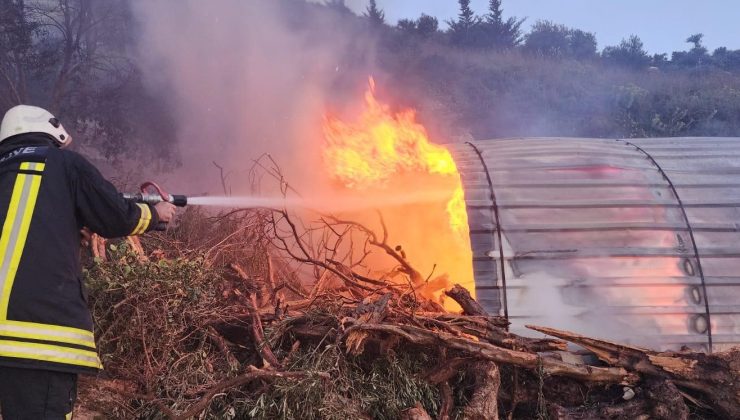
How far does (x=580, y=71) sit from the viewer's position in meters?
21.7

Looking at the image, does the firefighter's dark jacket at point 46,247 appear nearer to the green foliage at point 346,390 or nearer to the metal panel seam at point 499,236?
the green foliage at point 346,390

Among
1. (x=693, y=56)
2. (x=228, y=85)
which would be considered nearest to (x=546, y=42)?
(x=693, y=56)

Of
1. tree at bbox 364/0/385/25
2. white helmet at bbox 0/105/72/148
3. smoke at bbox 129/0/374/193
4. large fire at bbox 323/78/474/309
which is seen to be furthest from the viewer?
tree at bbox 364/0/385/25

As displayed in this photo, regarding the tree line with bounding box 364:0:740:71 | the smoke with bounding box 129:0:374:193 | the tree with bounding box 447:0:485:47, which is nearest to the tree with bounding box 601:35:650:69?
the tree line with bounding box 364:0:740:71

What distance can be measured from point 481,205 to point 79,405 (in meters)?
3.50

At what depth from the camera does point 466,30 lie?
2572 centimetres

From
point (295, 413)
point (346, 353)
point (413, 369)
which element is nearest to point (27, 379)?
point (295, 413)

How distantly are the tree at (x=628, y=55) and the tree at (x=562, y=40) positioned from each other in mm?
833

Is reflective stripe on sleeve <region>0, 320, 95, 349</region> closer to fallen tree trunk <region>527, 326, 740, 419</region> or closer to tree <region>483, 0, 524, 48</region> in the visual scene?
fallen tree trunk <region>527, 326, 740, 419</region>

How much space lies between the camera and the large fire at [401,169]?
5.36 m

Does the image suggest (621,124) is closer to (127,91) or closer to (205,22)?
(205,22)

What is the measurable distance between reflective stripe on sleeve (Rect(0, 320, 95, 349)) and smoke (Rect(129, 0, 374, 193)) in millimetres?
6485

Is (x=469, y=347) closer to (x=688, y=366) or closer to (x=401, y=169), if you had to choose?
(x=688, y=366)

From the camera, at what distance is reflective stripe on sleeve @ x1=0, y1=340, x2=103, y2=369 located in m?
2.28
